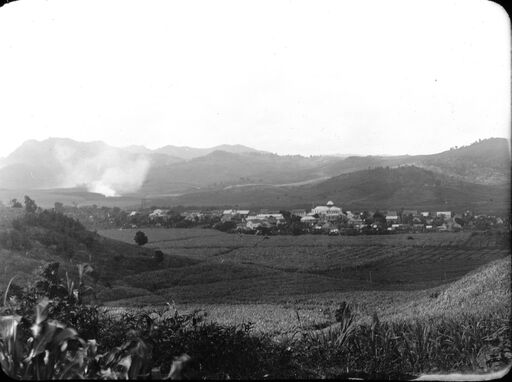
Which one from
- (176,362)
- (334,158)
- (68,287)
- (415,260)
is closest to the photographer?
(176,362)

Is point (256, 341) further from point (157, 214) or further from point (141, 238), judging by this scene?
point (157, 214)

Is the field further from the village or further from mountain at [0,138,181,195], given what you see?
mountain at [0,138,181,195]

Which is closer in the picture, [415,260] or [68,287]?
[68,287]

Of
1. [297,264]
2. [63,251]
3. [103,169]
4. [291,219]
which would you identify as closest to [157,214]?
[103,169]

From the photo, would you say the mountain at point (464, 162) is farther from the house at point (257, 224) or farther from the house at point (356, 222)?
the house at point (257, 224)

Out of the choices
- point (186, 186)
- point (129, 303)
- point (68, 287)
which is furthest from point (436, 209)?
point (68, 287)

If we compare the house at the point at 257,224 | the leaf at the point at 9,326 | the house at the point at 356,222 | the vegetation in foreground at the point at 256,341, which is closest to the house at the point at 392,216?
the house at the point at 356,222

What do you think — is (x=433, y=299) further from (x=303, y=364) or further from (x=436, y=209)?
(x=303, y=364)
